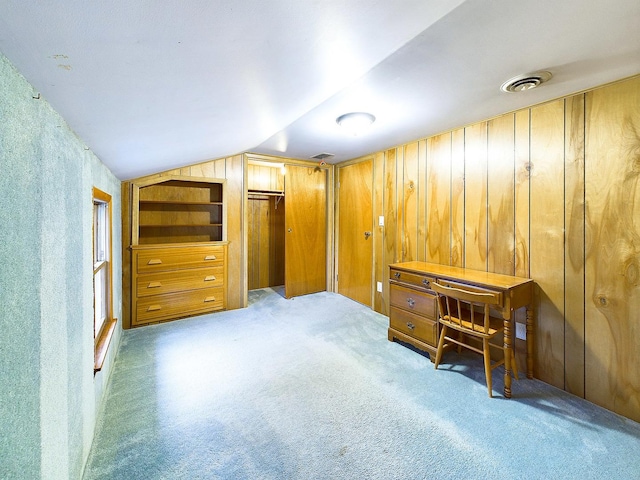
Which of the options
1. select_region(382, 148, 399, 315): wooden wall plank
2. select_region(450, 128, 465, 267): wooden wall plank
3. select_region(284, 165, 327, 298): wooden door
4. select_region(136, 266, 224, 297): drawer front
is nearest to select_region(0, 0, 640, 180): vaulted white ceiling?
select_region(450, 128, 465, 267): wooden wall plank

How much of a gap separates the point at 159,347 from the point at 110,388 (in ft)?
2.15

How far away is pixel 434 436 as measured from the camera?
61.2 inches

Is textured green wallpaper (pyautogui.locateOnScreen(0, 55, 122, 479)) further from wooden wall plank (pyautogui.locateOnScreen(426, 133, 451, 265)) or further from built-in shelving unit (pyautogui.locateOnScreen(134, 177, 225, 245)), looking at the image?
wooden wall plank (pyautogui.locateOnScreen(426, 133, 451, 265))

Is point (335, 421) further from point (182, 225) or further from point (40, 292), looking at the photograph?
point (182, 225)

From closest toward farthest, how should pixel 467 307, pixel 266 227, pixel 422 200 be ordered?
1. pixel 467 307
2. pixel 422 200
3. pixel 266 227

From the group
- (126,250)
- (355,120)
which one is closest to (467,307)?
(355,120)

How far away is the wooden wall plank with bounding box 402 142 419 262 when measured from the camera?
309 centimetres

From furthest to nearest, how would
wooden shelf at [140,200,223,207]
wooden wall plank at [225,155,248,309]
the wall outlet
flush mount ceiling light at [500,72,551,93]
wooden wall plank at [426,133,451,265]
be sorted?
1. wooden wall plank at [225,155,248,309]
2. wooden shelf at [140,200,223,207]
3. wooden wall plank at [426,133,451,265]
4. the wall outlet
5. flush mount ceiling light at [500,72,551,93]

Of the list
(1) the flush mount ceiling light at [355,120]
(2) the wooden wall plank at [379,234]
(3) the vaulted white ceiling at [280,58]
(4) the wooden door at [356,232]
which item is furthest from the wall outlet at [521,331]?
(1) the flush mount ceiling light at [355,120]

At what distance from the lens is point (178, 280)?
3287 millimetres

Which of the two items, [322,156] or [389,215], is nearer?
[389,215]

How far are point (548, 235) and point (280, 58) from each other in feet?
7.06

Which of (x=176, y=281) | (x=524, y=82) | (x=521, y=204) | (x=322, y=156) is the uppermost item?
(x=322, y=156)

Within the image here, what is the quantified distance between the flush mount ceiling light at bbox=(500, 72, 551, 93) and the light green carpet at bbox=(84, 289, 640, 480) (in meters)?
2.00
